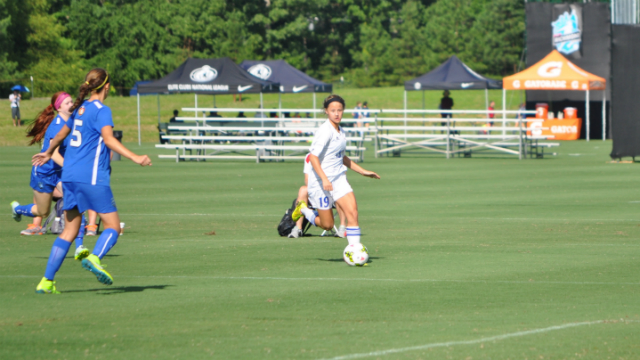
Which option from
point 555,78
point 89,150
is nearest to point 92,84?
point 89,150

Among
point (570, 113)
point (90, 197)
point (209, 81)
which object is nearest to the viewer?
point (90, 197)

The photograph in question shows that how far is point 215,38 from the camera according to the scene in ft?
270

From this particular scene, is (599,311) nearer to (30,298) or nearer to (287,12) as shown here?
(30,298)

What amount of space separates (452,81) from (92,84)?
94.9 ft

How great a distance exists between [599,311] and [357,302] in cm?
183

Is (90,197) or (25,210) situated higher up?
(90,197)

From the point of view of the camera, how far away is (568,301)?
23.0 ft

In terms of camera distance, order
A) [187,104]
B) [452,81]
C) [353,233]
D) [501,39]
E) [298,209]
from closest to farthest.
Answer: [353,233], [298,209], [452,81], [187,104], [501,39]

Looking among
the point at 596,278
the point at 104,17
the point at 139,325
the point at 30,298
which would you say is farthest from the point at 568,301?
the point at 104,17

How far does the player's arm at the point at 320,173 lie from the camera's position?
8.61 m

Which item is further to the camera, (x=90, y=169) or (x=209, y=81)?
(x=209, y=81)

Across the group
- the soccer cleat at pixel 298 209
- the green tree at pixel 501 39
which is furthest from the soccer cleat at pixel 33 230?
the green tree at pixel 501 39

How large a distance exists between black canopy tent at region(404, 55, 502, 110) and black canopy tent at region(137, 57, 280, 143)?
19.7 ft

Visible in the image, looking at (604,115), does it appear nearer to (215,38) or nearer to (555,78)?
(555,78)
